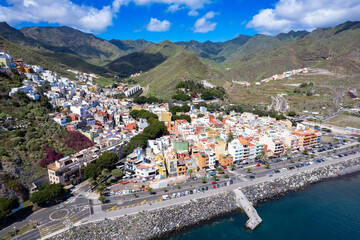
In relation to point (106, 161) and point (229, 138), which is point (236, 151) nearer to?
point (229, 138)

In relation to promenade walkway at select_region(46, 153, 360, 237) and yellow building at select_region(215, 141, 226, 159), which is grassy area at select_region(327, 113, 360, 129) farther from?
yellow building at select_region(215, 141, 226, 159)

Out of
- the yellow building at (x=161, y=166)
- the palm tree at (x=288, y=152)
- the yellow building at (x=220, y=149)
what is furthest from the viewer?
the palm tree at (x=288, y=152)

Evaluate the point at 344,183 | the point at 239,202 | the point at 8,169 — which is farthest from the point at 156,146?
the point at 344,183

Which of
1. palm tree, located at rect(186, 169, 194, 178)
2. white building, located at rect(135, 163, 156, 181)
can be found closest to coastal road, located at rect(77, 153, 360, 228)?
palm tree, located at rect(186, 169, 194, 178)

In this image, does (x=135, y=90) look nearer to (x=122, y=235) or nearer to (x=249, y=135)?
(x=249, y=135)

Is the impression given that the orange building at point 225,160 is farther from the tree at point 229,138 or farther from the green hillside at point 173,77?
the green hillside at point 173,77

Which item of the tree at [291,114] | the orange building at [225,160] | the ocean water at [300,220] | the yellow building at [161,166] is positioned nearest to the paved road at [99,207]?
the yellow building at [161,166]

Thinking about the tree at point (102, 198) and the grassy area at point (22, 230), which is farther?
the tree at point (102, 198)
